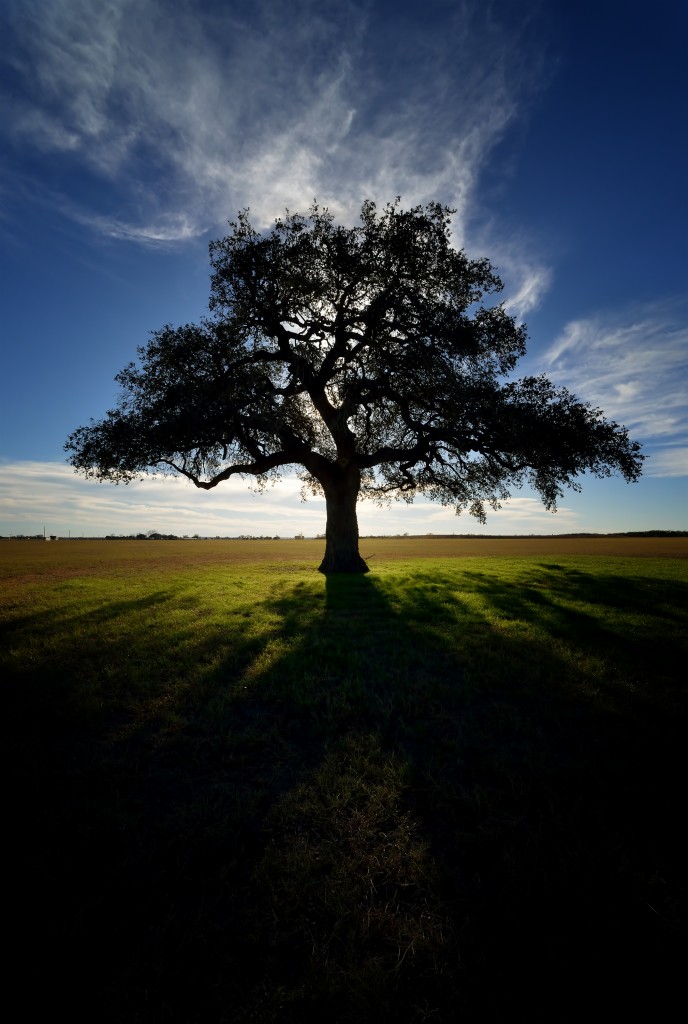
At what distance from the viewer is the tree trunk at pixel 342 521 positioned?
23.1 metres

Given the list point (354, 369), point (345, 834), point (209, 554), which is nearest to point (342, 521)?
point (354, 369)

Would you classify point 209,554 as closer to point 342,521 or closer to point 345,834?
point 342,521

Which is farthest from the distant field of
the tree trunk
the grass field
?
the grass field

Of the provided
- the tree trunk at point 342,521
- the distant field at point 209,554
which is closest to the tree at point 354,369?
the tree trunk at point 342,521

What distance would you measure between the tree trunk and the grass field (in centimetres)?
1515

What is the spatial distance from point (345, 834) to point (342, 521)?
1984 centimetres

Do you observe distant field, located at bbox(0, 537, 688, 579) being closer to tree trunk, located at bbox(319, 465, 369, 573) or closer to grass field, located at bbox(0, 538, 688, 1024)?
tree trunk, located at bbox(319, 465, 369, 573)

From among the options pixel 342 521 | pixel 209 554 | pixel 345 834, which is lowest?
pixel 345 834

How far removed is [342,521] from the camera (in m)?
23.2

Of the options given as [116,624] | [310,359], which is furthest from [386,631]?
[310,359]

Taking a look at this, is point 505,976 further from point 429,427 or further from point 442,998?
point 429,427

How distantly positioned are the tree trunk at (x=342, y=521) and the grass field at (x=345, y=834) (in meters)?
15.2

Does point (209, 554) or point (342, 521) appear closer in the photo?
point (342, 521)

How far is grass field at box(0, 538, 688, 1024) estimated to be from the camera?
230 cm
